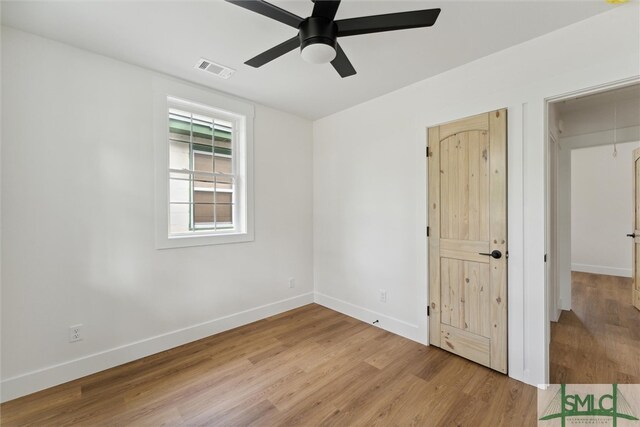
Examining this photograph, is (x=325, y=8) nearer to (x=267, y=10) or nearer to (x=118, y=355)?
(x=267, y=10)

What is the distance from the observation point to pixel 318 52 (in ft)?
5.17

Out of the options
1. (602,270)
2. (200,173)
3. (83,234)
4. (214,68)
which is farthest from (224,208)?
(602,270)

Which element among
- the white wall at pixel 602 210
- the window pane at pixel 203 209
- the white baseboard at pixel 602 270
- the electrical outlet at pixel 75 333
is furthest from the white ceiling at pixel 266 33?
the white baseboard at pixel 602 270

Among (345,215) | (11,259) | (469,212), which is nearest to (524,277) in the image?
(469,212)

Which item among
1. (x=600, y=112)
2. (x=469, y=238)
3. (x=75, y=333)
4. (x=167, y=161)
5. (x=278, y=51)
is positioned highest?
(x=600, y=112)

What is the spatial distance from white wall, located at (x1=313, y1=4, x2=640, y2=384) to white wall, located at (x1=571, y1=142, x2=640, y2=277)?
4.95 m

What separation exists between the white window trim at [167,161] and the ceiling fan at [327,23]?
1583 millimetres

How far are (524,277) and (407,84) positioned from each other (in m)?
2.10

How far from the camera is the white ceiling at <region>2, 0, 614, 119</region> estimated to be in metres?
1.75

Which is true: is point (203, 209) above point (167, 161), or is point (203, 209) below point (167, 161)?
below

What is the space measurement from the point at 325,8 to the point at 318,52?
0.69 feet

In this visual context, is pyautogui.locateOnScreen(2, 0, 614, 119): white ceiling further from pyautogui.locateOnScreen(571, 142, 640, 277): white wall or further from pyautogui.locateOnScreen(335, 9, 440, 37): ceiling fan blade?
pyautogui.locateOnScreen(571, 142, 640, 277): white wall

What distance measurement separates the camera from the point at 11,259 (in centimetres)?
194

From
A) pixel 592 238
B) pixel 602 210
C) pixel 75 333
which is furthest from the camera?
pixel 592 238
